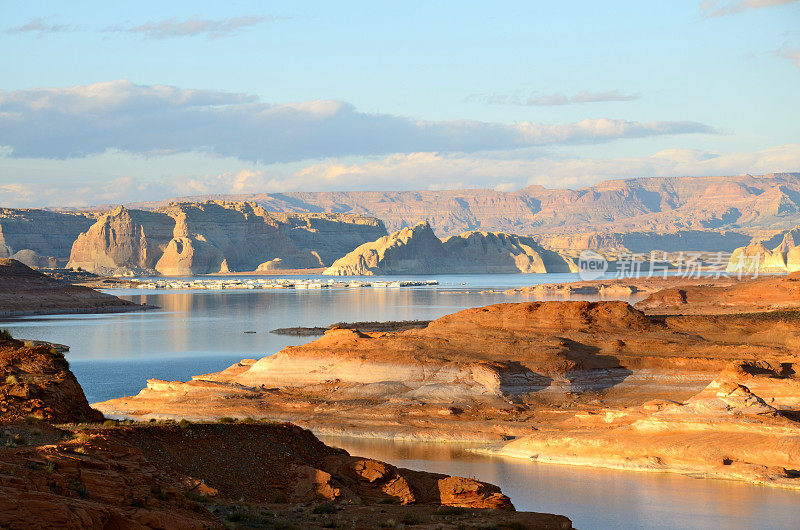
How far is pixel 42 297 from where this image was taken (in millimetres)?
123312

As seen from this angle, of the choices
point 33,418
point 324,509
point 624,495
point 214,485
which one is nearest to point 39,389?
point 33,418

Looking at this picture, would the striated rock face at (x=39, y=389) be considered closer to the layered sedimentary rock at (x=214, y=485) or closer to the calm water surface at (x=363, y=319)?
the layered sedimentary rock at (x=214, y=485)

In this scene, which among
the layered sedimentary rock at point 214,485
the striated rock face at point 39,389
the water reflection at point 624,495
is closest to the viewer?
the layered sedimentary rock at point 214,485

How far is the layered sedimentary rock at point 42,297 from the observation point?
117688mm

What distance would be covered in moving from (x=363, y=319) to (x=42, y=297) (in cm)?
4848

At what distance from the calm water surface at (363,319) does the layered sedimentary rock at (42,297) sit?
7.53 metres

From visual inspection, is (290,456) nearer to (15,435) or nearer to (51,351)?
(15,435)

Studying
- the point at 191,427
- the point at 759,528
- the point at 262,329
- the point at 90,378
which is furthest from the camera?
the point at 262,329

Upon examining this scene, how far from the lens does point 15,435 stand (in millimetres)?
17594

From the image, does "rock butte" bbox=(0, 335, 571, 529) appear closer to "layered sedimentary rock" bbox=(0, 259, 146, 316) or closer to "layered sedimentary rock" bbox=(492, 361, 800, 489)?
"layered sedimentary rock" bbox=(492, 361, 800, 489)

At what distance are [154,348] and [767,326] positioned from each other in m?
42.1

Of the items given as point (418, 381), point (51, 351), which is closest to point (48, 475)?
point (51, 351)

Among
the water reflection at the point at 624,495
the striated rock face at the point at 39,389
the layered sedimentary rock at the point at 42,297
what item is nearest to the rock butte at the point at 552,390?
the water reflection at the point at 624,495

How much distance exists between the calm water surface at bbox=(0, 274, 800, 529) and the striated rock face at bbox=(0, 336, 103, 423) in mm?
10842
